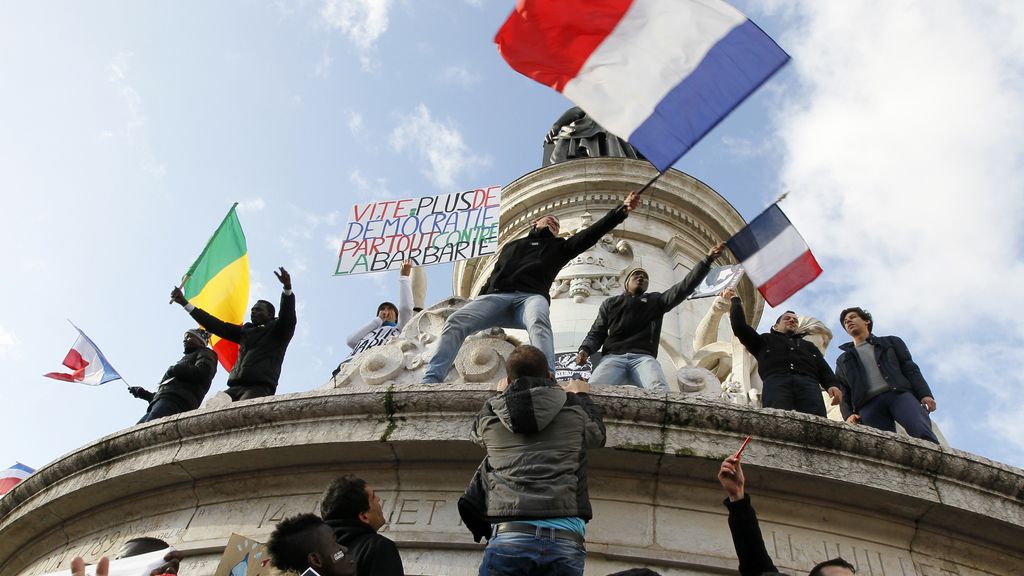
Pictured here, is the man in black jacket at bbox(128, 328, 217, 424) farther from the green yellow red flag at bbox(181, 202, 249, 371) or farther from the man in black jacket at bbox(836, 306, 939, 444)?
the man in black jacket at bbox(836, 306, 939, 444)

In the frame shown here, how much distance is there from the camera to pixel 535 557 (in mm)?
4141

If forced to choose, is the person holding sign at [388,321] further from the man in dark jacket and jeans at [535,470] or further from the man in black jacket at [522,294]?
the man in dark jacket and jeans at [535,470]

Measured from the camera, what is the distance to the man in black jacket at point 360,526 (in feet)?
13.7

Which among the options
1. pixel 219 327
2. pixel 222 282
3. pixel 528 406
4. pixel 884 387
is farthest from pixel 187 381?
pixel 884 387

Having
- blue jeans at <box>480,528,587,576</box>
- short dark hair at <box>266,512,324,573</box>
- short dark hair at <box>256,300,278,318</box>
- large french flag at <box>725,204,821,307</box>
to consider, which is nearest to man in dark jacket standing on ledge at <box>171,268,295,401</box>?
short dark hair at <box>256,300,278,318</box>

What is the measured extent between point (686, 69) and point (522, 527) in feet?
15.7

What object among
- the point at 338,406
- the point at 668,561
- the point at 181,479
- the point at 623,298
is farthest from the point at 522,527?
the point at 623,298

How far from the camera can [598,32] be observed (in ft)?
27.2

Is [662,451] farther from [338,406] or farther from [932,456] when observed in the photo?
[338,406]

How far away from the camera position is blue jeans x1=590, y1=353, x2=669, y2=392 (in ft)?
25.2

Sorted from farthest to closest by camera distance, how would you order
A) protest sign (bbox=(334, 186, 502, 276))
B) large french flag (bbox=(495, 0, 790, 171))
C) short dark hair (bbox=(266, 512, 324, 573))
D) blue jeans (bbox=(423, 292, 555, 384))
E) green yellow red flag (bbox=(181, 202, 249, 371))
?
protest sign (bbox=(334, 186, 502, 276)) → green yellow red flag (bbox=(181, 202, 249, 371)) → large french flag (bbox=(495, 0, 790, 171)) → blue jeans (bbox=(423, 292, 555, 384)) → short dark hair (bbox=(266, 512, 324, 573))

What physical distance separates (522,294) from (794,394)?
2175 millimetres

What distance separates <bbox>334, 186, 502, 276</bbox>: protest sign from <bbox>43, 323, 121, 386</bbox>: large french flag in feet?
10.8

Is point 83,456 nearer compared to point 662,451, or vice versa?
point 662,451
